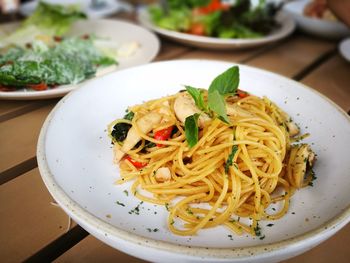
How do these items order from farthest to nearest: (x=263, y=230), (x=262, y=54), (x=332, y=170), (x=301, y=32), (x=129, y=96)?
1. (x=301, y=32)
2. (x=262, y=54)
3. (x=129, y=96)
4. (x=332, y=170)
5. (x=263, y=230)

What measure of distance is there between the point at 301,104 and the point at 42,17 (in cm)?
183

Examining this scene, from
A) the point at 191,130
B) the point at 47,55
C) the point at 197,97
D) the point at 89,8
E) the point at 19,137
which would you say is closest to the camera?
the point at 191,130

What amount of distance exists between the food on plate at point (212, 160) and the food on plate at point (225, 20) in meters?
1.29

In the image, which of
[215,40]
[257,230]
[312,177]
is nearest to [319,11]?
[215,40]

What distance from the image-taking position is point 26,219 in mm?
998

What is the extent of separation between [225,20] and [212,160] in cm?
158

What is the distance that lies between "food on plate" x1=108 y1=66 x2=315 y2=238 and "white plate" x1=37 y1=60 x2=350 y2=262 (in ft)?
0.14

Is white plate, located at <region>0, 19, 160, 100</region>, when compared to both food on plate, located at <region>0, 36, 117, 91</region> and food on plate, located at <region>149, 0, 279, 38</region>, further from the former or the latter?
food on plate, located at <region>149, 0, 279, 38</region>

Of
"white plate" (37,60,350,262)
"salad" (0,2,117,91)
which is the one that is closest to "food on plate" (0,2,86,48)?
"salad" (0,2,117,91)

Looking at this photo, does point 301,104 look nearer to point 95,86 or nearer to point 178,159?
point 178,159

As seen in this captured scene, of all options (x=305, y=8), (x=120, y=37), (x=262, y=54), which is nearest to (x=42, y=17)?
(x=120, y=37)

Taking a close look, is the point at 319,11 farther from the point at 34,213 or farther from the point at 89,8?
the point at 34,213

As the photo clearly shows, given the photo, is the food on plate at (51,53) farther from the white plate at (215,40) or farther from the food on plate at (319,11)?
the food on plate at (319,11)

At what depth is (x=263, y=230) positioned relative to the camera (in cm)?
91
